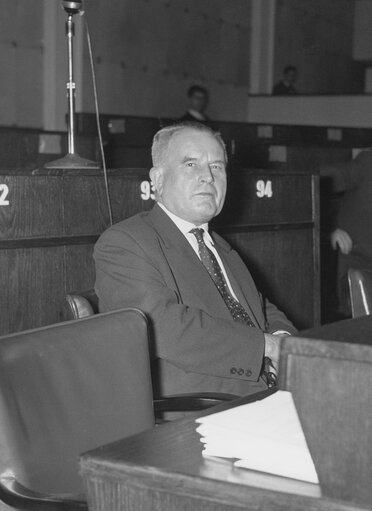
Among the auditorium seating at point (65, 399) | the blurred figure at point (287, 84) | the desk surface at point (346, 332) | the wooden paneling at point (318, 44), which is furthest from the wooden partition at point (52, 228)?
the wooden paneling at point (318, 44)

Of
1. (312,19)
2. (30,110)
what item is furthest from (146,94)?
(312,19)

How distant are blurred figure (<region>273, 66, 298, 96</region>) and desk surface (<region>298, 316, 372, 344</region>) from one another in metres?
12.2

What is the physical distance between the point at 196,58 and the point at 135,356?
10400 mm

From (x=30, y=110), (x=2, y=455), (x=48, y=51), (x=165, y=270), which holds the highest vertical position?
(x=48, y=51)

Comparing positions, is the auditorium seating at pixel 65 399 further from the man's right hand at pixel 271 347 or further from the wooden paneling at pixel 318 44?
the wooden paneling at pixel 318 44

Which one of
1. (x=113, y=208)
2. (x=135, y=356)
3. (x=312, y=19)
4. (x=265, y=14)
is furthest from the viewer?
(x=312, y=19)

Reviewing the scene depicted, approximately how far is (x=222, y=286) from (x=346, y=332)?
5.91 ft

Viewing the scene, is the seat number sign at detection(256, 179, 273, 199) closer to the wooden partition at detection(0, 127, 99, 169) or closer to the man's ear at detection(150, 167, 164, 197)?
the man's ear at detection(150, 167, 164, 197)

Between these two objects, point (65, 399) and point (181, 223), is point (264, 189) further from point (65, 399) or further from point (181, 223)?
point (65, 399)

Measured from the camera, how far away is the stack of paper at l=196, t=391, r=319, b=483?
1.06m

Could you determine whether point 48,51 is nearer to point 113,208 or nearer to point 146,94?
point 146,94

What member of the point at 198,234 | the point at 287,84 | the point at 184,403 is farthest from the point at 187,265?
the point at 287,84

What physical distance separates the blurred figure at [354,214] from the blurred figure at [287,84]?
8220mm

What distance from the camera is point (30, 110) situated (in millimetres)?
9898
